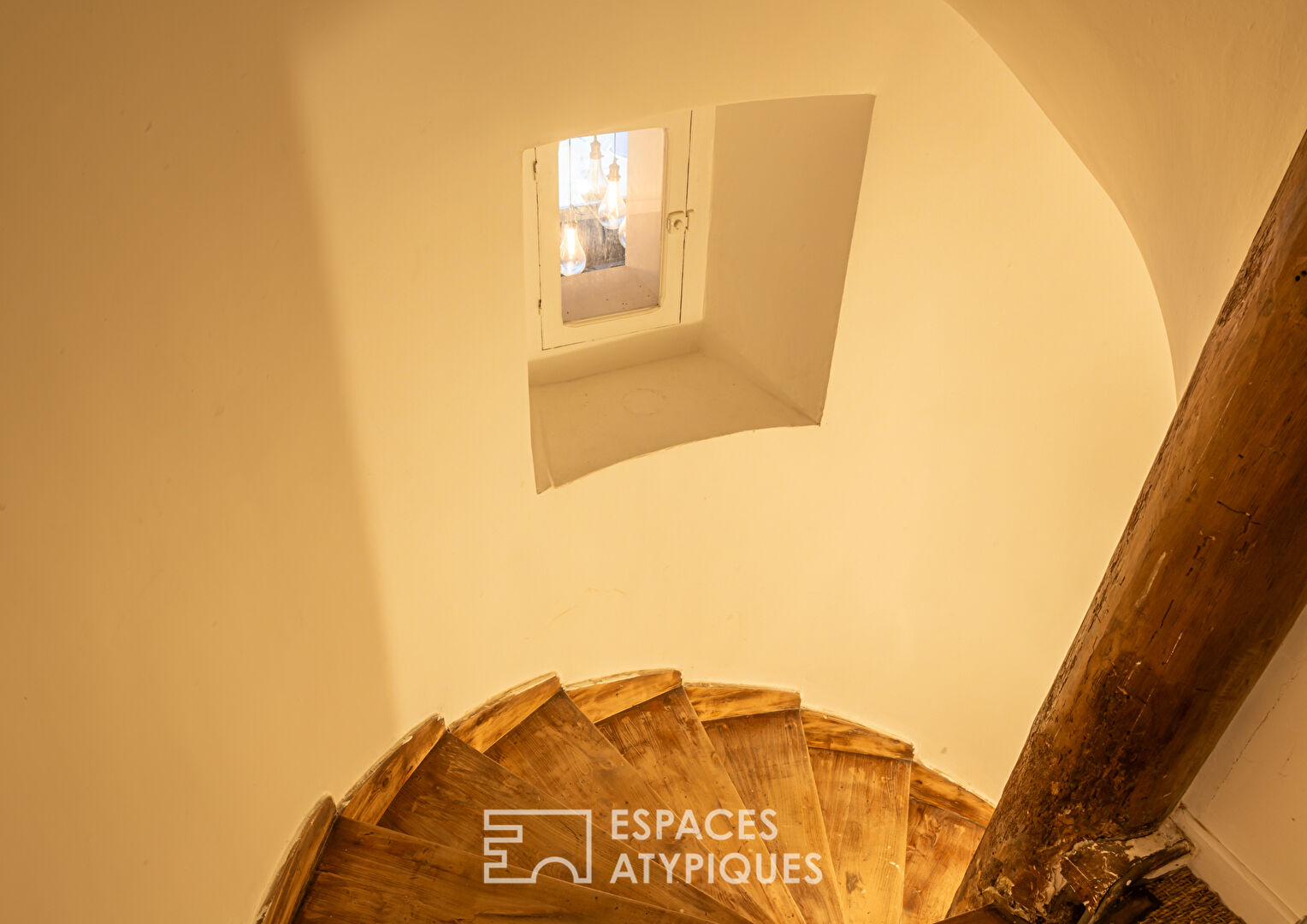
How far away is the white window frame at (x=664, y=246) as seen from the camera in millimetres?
2195

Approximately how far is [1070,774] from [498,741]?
1.43 meters

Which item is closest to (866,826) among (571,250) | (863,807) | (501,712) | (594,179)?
(863,807)

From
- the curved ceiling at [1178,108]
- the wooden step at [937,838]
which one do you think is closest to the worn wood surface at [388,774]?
the wooden step at [937,838]

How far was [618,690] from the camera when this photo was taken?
256 centimetres

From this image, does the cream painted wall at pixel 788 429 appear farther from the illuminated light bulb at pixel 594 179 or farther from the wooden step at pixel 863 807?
the illuminated light bulb at pixel 594 179

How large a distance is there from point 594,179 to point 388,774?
1.55m

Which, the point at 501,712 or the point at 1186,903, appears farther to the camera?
the point at 501,712

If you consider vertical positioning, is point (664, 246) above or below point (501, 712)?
above

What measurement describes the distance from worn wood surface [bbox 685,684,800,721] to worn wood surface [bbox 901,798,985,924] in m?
0.57

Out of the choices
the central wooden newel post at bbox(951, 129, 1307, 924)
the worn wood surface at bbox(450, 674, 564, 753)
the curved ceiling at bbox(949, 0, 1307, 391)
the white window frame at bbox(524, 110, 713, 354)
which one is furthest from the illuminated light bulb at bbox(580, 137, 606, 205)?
the central wooden newel post at bbox(951, 129, 1307, 924)

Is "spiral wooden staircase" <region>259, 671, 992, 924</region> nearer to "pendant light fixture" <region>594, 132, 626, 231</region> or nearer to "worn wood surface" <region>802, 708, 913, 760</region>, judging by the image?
"worn wood surface" <region>802, 708, 913, 760</region>

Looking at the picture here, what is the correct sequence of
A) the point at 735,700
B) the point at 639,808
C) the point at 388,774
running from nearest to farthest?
the point at 388,774, the point at 639,808, the point at 735,700

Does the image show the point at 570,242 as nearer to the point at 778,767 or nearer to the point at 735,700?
the point at 735,700

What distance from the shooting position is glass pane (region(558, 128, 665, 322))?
7.85ft
